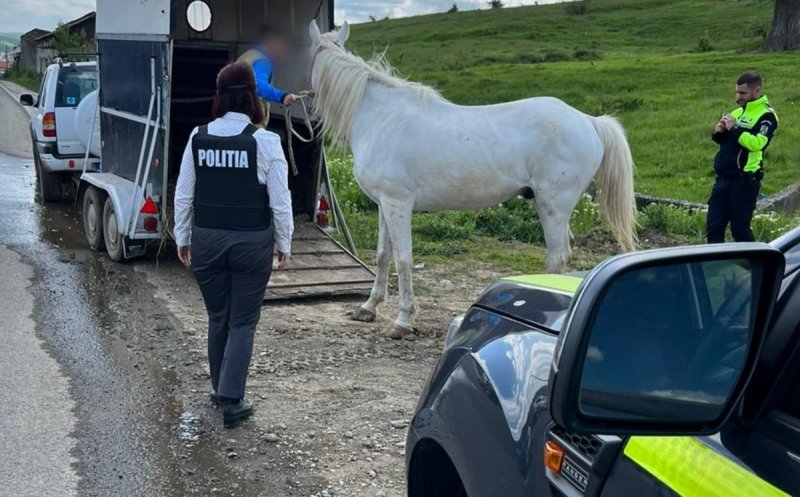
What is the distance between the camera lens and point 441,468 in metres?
2.68

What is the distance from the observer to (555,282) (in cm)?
265

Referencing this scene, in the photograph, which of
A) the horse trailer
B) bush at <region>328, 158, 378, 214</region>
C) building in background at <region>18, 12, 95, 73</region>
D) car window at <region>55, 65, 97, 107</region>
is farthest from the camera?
building in background at <region>18, 12, 95, 73</region>

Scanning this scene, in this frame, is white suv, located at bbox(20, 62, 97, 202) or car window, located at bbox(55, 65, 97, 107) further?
car window, located at bbox(55, 65, 97, 107)

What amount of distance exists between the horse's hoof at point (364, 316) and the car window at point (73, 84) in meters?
7.66

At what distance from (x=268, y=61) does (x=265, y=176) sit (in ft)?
11.6

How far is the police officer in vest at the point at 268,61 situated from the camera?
719 cm

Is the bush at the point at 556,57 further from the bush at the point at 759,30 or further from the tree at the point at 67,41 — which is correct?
the tree at the point at 67,41

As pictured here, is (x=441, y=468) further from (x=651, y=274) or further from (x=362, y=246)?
(x=362, y=246)

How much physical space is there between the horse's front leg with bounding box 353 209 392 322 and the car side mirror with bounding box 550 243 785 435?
18.9 ft

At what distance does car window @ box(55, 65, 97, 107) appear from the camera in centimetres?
1283

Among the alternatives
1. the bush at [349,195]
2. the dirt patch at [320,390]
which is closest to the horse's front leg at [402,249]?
the dirt patch at [320,390]

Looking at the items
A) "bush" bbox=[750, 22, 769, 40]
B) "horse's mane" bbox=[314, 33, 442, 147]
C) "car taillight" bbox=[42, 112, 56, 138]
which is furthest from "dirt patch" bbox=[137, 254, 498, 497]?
"bush" bbox=[750, 22, 769, 40]

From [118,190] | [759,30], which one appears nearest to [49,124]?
[118,190]

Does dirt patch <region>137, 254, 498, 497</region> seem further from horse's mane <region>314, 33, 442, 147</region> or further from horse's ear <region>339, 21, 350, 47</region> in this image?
horse's ear <region>339, 21, 350, 47</region>
